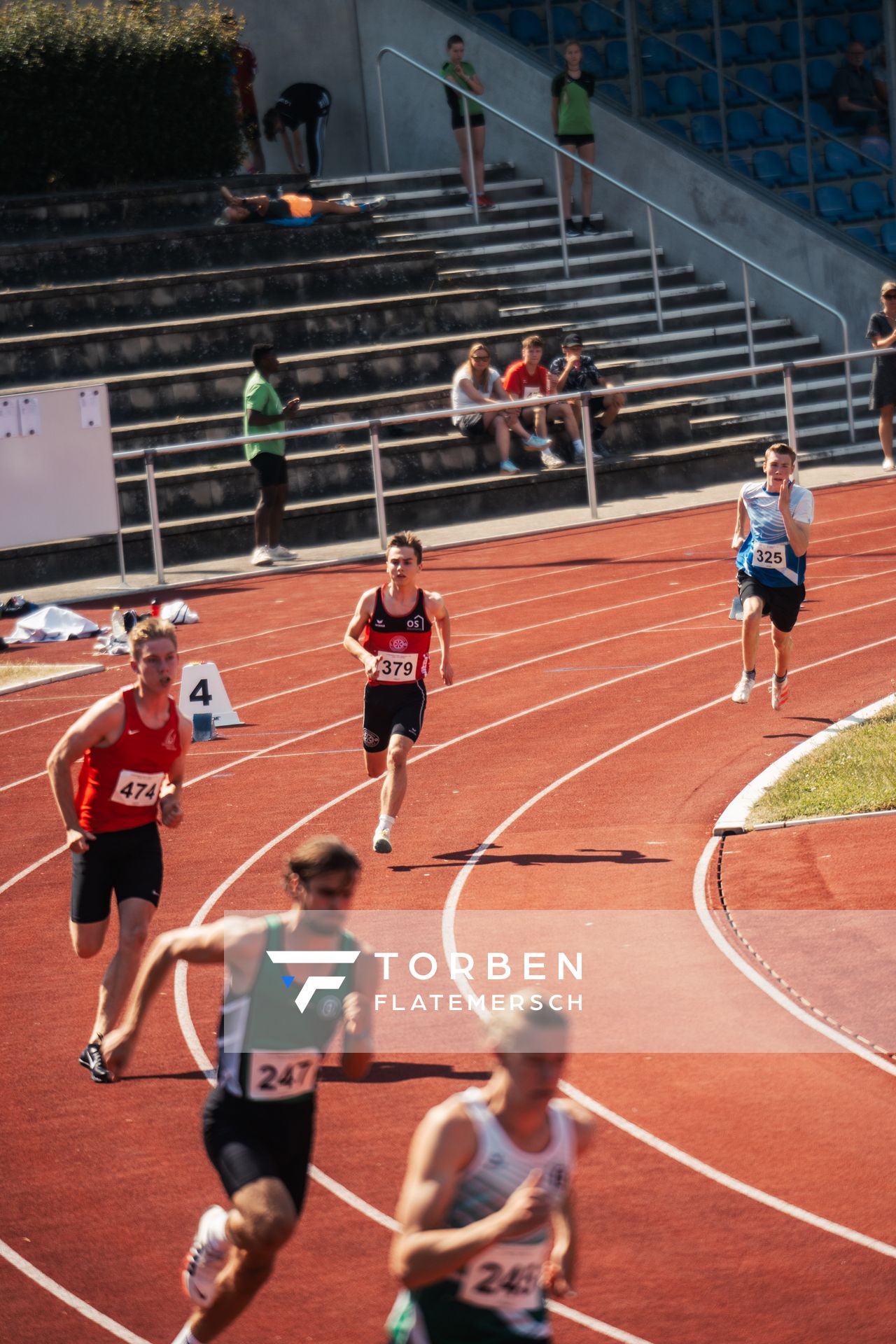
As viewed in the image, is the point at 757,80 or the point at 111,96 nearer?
the point at 111,96

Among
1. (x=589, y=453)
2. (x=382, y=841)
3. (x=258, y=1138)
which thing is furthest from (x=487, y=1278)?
(x=589, y=453)

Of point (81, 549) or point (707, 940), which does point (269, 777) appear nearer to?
point (707, 940)

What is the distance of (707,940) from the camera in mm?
8867

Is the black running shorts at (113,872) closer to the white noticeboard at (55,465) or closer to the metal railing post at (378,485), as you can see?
the white noticeboard at (55,465)

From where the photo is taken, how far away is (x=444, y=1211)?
13.2ft

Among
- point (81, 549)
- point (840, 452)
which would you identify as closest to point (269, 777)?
point (81, 549)

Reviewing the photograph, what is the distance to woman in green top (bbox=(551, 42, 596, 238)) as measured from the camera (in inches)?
1040

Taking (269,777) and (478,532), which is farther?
(478,532)

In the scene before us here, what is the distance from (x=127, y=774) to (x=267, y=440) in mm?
12411

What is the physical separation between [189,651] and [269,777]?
4.17 meters

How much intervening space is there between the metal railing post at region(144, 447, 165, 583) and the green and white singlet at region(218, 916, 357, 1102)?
46.7ft

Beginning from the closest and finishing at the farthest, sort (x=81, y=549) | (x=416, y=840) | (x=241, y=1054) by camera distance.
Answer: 1. (x=241, y=1054)
2. (x=416, y=840)
3. (x=81, y=549)

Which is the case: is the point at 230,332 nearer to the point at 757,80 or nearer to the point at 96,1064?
the point at 757,80

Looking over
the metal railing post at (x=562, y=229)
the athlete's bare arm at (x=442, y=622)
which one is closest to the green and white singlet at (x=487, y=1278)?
the athlete's bare arm at (x=442, y=622)
